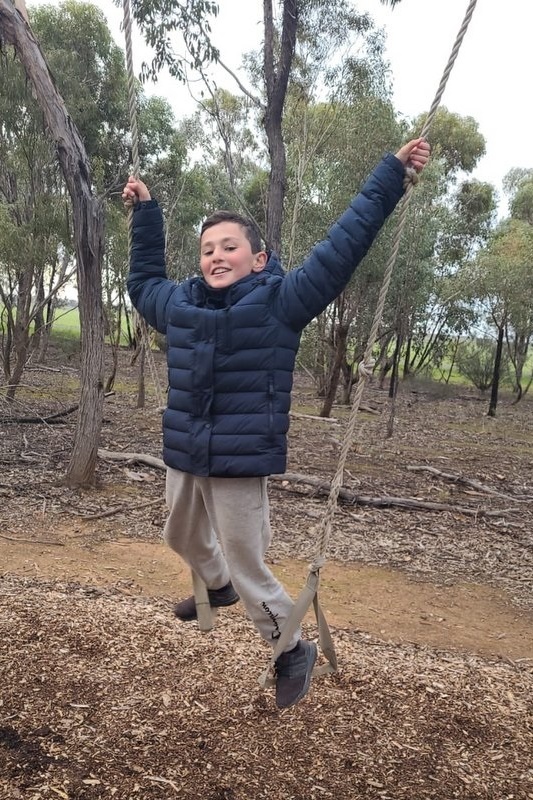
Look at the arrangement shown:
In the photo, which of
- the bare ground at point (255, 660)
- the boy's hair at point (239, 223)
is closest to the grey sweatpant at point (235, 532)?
the boy's hair at point (239, 223)

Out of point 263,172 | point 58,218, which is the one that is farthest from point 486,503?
point 263,172

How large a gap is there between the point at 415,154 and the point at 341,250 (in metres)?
0.39

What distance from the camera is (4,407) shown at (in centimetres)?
955

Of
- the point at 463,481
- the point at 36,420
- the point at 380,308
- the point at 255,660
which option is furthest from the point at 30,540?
the point at 463,481

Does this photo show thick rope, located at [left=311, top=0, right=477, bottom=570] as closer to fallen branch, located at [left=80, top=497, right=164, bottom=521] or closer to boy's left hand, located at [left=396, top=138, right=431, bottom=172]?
boy's left hand, located at [left=396, top=138, right=431, bottom=172]

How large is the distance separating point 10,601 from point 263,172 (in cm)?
1791

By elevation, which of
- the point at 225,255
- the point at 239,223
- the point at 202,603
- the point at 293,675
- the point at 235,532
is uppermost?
the point at 239,223

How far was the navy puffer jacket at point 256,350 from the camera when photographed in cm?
197

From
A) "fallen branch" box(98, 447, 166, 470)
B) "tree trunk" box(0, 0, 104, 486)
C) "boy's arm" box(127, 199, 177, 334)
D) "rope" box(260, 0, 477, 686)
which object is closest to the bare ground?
"fallen branch" box(98, 447, 166, 470)

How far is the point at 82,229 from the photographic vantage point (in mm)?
5742

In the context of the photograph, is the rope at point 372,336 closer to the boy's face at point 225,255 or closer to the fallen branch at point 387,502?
the boy's face at point 225,255

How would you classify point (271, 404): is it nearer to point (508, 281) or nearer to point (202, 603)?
point (202, 603)

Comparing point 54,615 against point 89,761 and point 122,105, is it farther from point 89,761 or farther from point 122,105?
point 122,105

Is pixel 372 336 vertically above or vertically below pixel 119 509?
above
